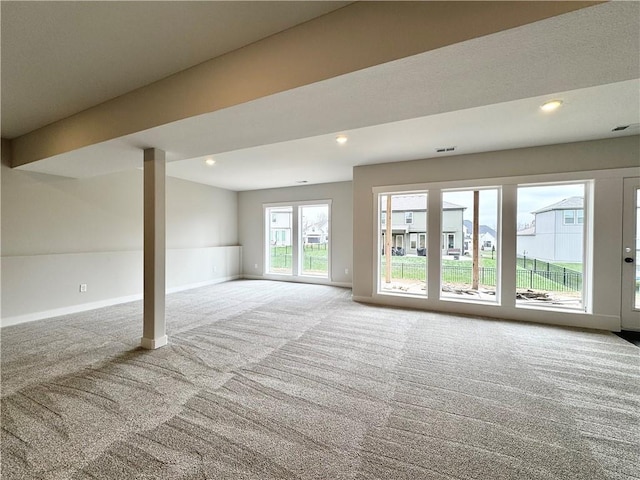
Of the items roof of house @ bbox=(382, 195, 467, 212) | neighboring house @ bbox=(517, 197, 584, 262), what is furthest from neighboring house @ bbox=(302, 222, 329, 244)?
neighboring house @ bbox=(517, 197, 584, 262)

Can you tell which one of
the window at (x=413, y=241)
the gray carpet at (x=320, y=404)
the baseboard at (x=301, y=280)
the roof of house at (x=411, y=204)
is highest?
the roof of house at (x=411, y=204)

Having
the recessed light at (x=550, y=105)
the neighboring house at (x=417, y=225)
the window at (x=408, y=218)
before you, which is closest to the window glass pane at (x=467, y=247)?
the neighboring house at (x=417, y=225)

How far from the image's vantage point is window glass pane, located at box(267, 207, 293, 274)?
23.7ft

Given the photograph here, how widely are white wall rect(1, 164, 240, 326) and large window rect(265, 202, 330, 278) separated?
7.03 ft

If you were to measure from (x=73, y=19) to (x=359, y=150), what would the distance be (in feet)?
10.7

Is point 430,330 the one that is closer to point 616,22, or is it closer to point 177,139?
point 616,22

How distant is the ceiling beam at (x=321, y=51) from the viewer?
122cm

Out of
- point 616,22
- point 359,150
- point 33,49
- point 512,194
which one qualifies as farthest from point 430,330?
point 33,49

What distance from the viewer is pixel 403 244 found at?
5.05m

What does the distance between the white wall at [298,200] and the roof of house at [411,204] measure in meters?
1.45

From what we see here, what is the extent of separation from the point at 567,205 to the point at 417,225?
6.94ft

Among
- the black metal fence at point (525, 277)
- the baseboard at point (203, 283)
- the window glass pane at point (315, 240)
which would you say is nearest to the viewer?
the black metal fence at point (525, 277)

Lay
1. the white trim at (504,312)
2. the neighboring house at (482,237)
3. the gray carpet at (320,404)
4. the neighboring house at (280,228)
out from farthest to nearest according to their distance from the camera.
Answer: the neighboring house at (280,228)
the neighboring house at (482,237)
the white trim at (504,312)
the gray carpet at (320,404)

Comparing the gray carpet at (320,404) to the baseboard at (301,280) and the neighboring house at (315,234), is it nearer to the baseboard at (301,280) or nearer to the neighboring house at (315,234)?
the baseboard at (301,280)
